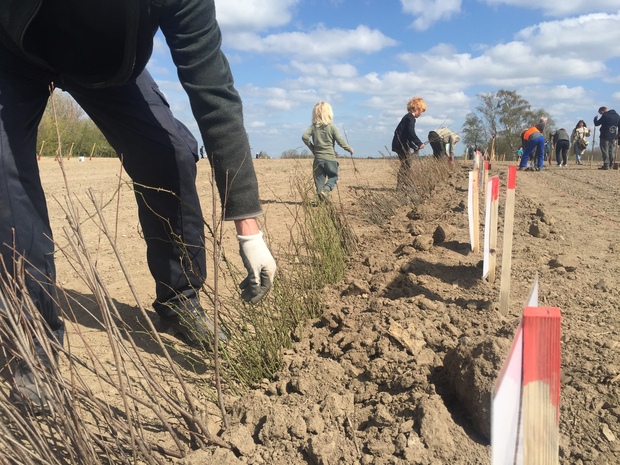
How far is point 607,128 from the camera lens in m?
14.5

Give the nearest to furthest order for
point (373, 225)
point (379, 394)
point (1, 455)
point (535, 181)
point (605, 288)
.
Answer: point (1, 455) → point (379, 394) → point (605, 288) → point (373, 225) → point (535, 181)

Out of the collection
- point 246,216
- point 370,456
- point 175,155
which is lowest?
point 370,456

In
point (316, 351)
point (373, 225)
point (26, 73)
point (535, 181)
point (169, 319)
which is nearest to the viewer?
point (26, 73)

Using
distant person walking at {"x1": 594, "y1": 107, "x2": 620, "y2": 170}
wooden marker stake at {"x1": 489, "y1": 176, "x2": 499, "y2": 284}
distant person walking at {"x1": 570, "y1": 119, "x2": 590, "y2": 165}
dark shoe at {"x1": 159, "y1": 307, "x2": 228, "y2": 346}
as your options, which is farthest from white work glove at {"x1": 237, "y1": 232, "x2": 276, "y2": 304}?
distant person walking at {"x1": 570, "y1": 119, "x2": 590, "y2": 165}

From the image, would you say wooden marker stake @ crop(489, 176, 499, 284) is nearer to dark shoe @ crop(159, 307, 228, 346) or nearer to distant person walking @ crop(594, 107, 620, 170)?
dark shoe @ crop(159, 307, 228, 346)

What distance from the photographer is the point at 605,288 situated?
3111 mm

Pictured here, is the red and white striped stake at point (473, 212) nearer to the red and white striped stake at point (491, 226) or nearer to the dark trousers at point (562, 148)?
the red and white striped stake at point (491, 226)

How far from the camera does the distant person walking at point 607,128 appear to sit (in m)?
14.4

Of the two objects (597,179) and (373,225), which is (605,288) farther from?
(597,179)

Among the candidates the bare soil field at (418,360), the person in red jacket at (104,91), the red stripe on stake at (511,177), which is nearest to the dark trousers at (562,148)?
the bare soil field at (418,360)

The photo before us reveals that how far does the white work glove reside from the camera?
2021 mm

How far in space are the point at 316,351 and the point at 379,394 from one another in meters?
0.58

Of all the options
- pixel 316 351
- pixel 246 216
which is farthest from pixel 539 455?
pixel 316 351

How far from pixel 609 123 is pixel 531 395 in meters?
15.9
